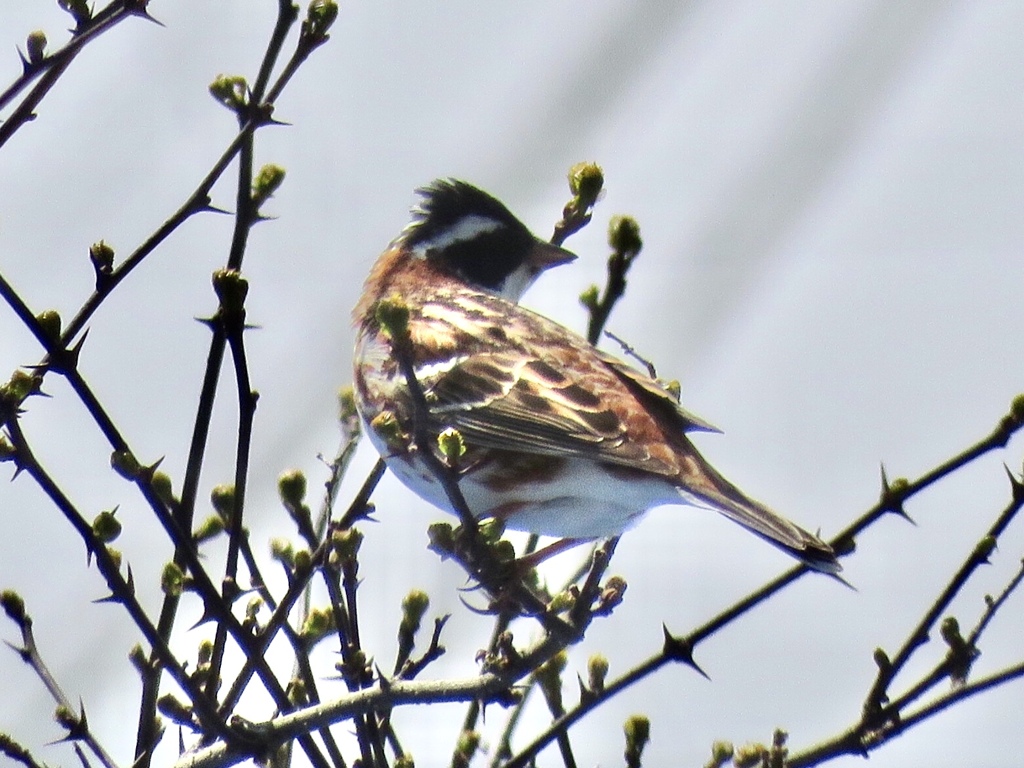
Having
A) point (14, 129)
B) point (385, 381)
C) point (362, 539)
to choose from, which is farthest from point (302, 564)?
point (385, 381)

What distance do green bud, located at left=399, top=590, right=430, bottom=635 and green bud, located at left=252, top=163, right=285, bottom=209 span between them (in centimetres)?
95

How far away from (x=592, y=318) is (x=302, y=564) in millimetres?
1166

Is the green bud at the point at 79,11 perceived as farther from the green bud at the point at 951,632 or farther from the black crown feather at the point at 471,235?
the black crown feather at the point at 471,235

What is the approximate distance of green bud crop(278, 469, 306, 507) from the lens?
111 inches

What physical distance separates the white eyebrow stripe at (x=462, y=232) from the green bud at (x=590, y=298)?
6.22 ft

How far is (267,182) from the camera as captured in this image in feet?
9.20

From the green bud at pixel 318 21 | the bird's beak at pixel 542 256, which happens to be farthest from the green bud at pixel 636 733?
the bird's beak at pixel 542 256

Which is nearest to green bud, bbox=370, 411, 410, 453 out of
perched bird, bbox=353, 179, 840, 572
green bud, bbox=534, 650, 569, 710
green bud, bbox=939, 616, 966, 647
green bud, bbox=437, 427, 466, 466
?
green bud, bbox=437, 427, 466, 466

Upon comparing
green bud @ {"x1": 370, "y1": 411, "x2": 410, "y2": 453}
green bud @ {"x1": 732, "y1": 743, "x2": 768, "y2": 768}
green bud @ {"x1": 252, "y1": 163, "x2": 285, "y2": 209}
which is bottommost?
green bud @ {"x1": 732, "y1": 743, "x2": 768, "y2": 768}

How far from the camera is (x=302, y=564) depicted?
268cm

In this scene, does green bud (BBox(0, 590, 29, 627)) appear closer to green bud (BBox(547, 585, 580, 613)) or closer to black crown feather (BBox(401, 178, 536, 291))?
green bud (BBox(547, 585, 580, 613))

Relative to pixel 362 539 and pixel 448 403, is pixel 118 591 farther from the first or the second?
pixel 448 403

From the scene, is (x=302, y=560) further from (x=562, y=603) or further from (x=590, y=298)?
(x=590, y=298)

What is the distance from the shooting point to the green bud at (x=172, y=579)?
2662 mm
